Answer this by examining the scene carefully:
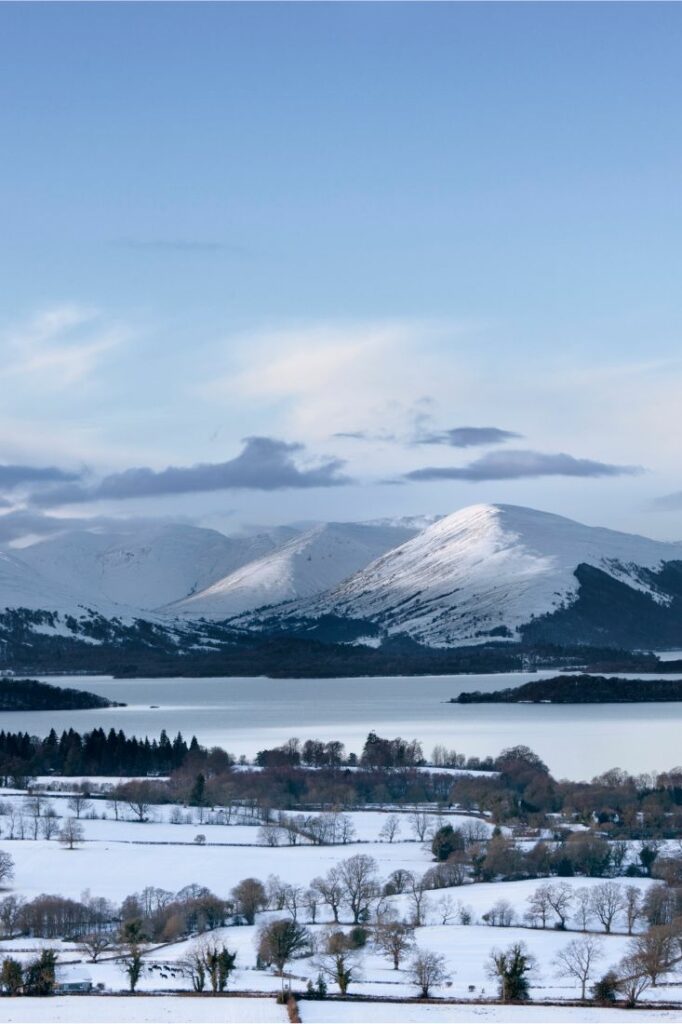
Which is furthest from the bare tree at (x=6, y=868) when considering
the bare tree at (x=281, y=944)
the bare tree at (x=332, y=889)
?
the bare tree at (x=281, y=944)

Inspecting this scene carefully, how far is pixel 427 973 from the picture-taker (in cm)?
4166

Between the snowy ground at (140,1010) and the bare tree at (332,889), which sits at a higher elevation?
the bare tree at (332,889)

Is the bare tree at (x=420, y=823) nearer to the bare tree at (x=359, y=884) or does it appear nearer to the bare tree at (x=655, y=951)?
the bare tree at (x=359, y=884)

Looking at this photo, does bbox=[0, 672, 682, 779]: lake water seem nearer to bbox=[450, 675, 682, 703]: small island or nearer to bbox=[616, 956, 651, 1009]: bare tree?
bbox=[450, 675, 682, 703]: small island

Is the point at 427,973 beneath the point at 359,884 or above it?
beneath

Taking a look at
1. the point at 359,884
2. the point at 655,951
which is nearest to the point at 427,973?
the point at 655,951

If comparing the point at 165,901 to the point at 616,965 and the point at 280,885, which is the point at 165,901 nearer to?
the point at 280,885

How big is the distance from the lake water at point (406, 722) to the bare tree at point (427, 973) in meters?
44.3

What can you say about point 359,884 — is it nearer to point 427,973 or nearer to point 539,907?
point 539,907

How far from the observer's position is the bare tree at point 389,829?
67.2m

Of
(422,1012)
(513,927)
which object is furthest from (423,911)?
(422,1012)

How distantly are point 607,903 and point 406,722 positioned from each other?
267 feet

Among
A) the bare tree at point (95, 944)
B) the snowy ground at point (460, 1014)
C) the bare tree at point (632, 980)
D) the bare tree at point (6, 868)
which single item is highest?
the bare tree at point (6, 868)

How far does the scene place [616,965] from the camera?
43.1 meters
